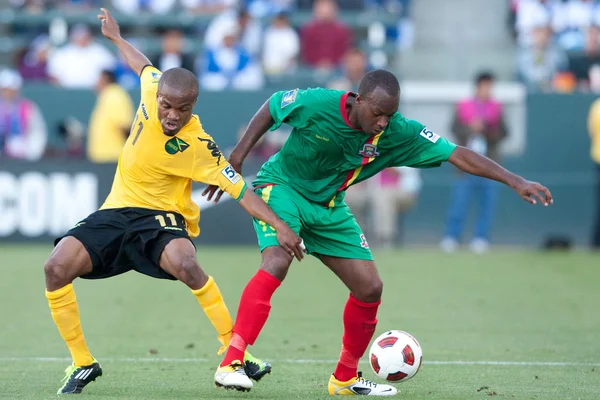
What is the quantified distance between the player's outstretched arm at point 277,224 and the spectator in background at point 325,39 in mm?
12415

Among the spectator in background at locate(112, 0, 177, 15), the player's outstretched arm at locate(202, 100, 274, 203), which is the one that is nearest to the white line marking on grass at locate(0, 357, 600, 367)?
the player's outstretched arm at locate(202, 100, 274, 203)

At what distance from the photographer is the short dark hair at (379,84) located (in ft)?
20.5

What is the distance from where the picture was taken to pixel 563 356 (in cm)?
800

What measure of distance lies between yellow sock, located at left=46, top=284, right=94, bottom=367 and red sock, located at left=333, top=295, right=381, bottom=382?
154 centimetres

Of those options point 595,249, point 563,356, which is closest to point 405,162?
point 563,356

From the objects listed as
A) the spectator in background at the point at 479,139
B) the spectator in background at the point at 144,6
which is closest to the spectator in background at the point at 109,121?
the spectator in background at the point at 144,6

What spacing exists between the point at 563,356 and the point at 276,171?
108 inches

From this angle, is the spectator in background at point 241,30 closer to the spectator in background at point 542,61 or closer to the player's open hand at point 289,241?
the spectator in background at point 542,61

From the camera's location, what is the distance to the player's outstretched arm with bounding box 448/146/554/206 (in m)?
6.45

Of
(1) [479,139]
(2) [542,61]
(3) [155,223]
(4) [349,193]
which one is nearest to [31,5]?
(4) [349,193]

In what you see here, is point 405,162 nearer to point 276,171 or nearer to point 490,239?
point 276,171

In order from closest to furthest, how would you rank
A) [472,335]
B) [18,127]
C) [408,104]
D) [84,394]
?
1. [84,394]
2. [472,335]
3. [18,127]
4. [408,104]

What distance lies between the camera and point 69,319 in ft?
21.1

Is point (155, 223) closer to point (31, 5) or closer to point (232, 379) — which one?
point (232, 379)
